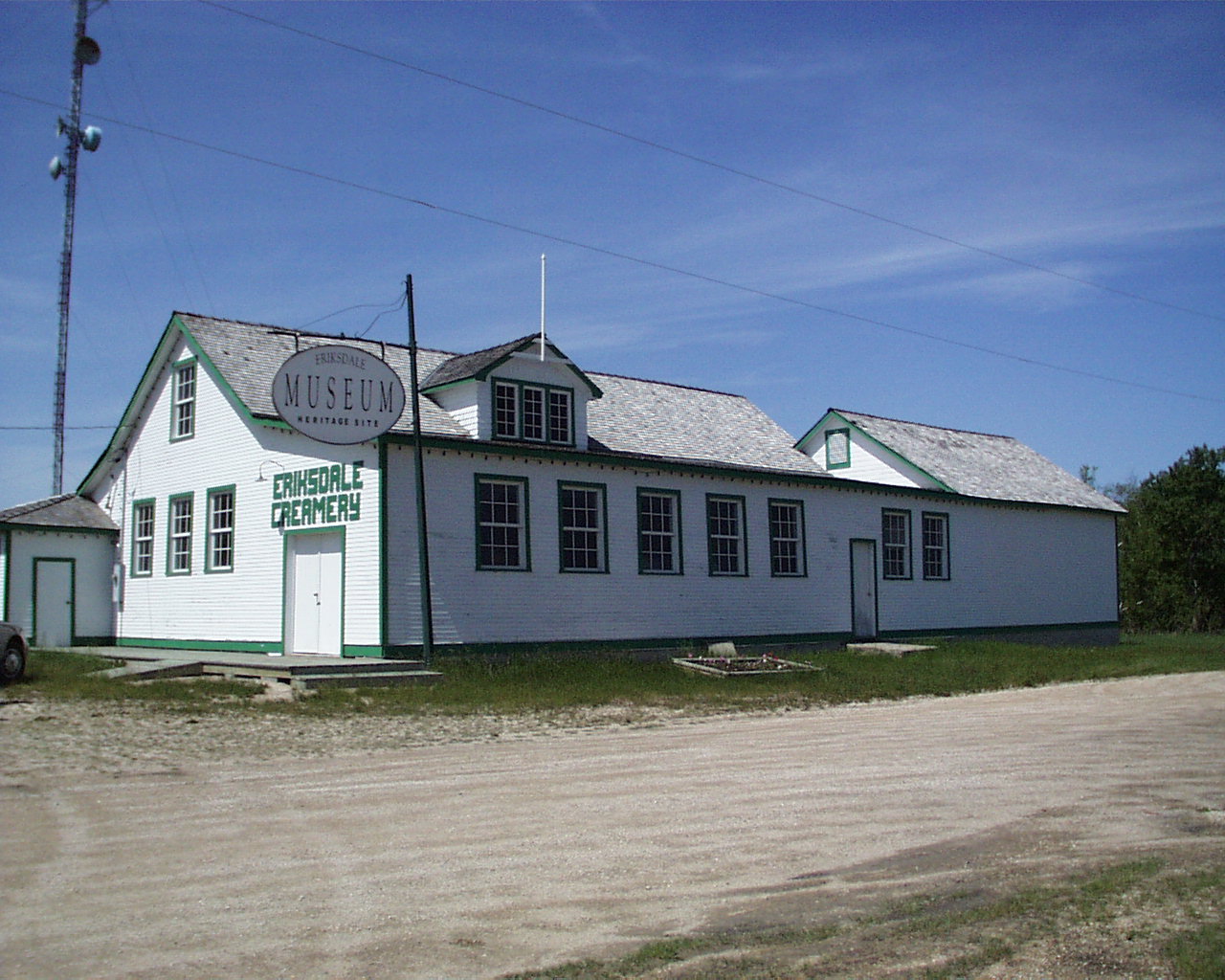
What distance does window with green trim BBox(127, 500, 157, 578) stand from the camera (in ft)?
89.4

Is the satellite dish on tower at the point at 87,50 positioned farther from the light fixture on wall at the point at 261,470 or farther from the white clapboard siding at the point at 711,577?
the white clapboard siding at the point at 711,577

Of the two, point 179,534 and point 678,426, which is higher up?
point 678,426

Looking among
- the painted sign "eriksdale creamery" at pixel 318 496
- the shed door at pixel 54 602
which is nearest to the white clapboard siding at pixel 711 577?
the painted sign "eriksdale creamery" at pixel 318 496

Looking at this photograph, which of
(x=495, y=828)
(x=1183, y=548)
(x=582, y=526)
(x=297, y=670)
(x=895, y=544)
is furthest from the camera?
(x=1183, y=548)

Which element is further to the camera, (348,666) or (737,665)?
(737,665)

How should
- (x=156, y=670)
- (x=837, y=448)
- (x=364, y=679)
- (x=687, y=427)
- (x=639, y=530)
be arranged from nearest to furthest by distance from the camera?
(x=364, y=679) → (x=156, y=670) → (x=639, y=530) → (x=687, y=427) → (x=837, y=448)

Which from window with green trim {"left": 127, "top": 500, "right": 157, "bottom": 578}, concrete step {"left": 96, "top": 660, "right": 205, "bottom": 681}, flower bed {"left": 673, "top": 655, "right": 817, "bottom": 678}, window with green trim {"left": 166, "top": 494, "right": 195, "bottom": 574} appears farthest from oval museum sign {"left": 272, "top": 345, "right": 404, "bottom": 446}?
window with green trim {"left": 127, "top": 500, "right": 157, "bottom": 578}

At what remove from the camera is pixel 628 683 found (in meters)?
20.2

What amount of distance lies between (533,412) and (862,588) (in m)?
10.5

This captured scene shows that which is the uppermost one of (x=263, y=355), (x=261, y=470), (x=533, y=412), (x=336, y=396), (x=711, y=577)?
(x=263, y=355)

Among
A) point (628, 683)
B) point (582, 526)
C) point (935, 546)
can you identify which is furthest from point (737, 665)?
point (935, 546)

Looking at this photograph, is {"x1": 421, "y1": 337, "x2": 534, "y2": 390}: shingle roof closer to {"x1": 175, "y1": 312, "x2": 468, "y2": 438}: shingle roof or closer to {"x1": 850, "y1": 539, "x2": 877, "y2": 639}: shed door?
{"x1": 175, "y1": 312, "x2": 468, "y2": 438}: shingle roof

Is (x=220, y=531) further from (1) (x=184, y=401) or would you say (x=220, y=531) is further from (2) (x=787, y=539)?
(2) (x=787, y=539)

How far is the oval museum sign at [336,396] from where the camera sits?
20.9 meters
